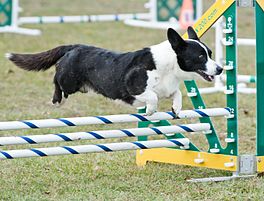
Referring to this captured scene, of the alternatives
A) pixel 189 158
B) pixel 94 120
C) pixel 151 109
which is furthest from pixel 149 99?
pixel 189 158

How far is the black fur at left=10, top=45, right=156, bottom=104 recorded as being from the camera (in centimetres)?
525

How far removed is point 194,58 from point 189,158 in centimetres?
98

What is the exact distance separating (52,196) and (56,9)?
520 inches

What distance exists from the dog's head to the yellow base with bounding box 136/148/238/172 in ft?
2.39

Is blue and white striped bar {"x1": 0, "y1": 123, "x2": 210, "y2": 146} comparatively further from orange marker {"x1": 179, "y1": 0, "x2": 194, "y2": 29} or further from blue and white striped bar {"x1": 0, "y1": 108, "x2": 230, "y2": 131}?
orange marker {"x1": 179, "y1": 0, "x2": 194, "y2": 29}

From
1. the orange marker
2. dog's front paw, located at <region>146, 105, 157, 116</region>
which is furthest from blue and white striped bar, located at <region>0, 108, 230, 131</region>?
the orange marker

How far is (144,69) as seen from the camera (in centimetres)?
521

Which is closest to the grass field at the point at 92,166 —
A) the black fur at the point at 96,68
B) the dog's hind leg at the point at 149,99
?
the black fur at the point at 96,68

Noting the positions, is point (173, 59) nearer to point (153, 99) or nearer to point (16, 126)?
point (153, 99)

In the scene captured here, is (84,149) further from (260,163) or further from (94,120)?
(260,163)

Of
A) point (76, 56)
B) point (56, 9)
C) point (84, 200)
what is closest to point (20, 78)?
point (76, 56)

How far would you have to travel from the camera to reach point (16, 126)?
200 inches

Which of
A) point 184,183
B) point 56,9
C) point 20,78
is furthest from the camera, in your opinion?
point 56,9

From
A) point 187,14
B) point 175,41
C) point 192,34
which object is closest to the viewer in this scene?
point 175,41
